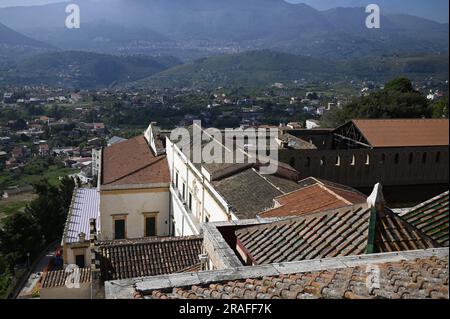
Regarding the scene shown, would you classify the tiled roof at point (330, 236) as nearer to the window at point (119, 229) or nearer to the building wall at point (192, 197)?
the building wall at point (192, 197)

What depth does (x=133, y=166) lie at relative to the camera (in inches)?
886

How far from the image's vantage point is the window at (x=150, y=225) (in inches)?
827

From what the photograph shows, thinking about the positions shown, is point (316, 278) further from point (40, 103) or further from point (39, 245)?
point (40, 103)

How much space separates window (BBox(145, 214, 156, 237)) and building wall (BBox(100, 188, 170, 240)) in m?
0.15

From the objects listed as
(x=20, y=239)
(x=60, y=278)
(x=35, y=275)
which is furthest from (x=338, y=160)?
(x=20, y=239)

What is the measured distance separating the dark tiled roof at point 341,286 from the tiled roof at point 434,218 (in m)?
0.55

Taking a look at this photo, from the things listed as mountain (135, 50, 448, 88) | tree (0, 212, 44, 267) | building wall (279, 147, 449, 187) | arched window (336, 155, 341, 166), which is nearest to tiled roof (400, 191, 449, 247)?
building wall (279, 147, 449, 187)

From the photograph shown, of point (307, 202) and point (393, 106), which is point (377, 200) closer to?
point (307, 202)

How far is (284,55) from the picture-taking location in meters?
173

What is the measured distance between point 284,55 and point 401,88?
140635 millimetres

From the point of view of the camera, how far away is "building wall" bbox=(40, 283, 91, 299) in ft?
47.9

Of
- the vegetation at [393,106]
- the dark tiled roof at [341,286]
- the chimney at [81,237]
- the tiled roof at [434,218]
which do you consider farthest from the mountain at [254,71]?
the dark tiled roof at [341,286]

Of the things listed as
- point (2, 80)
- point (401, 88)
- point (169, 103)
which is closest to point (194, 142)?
point (401, 88)

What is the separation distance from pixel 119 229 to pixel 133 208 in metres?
1.11
